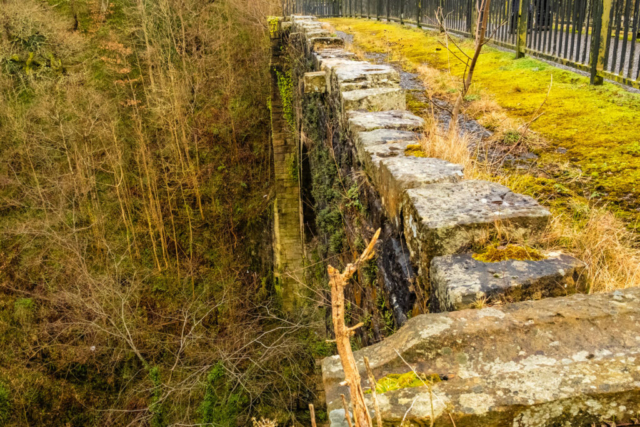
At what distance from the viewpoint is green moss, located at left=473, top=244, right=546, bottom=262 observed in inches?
74.4

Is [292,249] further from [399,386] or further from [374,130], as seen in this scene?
[399,386]

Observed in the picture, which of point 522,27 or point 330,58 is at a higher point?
point 522,27

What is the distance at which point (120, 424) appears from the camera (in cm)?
1198

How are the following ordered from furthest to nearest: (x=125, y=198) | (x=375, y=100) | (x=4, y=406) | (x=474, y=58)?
(x=125, y=198) < (x=4, y=406) < (x=375, y=100) < (x=474, y=58)

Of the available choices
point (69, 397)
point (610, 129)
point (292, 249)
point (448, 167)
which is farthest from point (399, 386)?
point (69, 397)

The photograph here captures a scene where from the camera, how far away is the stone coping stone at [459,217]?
199 centimetres

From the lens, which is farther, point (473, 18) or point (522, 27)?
point (473, 18)

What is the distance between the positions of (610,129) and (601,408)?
3373mm

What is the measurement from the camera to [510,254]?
1.90 metres

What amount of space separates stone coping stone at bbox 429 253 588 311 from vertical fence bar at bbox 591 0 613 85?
445 cm

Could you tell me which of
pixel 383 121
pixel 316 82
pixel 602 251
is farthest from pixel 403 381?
pixel 316 82

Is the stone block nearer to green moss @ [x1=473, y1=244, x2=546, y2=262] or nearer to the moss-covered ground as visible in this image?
the moss-covered ground

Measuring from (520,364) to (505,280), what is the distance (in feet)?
1.49

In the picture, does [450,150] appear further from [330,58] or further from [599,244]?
[330,58]
